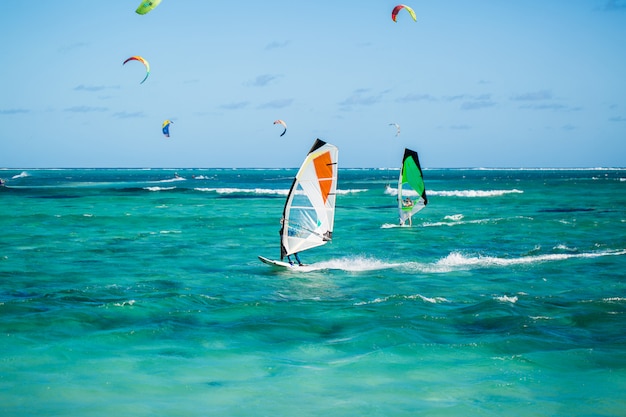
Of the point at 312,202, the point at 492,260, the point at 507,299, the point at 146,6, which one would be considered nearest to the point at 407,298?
the point at 507,299

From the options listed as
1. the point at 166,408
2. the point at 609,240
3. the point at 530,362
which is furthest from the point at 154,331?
the point at 609,240

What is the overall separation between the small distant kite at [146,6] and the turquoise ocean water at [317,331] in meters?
7.44

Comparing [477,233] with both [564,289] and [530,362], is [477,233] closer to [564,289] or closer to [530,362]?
[564,289]

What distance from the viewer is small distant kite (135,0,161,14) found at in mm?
17094

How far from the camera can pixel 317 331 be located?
1282 cm

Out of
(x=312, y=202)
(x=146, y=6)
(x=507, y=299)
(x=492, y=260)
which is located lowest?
(x=507, y=299)

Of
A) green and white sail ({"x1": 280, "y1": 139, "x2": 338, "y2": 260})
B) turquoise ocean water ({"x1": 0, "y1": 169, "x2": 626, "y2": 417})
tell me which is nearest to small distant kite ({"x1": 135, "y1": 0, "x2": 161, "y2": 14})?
green and white sail ({"x1": 280, "y1": 139, "x2": 338, "y2": 260})

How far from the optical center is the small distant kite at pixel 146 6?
17.1 metres

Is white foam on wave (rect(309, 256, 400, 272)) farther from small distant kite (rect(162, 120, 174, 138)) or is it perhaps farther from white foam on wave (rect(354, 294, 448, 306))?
small distant kite (rect(162, 120, 174, 138))

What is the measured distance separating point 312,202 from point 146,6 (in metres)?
7.18

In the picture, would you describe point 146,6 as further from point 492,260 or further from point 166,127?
point 166,127

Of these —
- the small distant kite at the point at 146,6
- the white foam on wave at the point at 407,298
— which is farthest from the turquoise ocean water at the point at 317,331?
the small distant kite at the point at 146,6

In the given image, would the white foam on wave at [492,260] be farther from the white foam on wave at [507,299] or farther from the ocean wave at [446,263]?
the white foam on wave at [507,299]

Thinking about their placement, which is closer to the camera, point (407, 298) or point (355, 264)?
point (407, 298)
